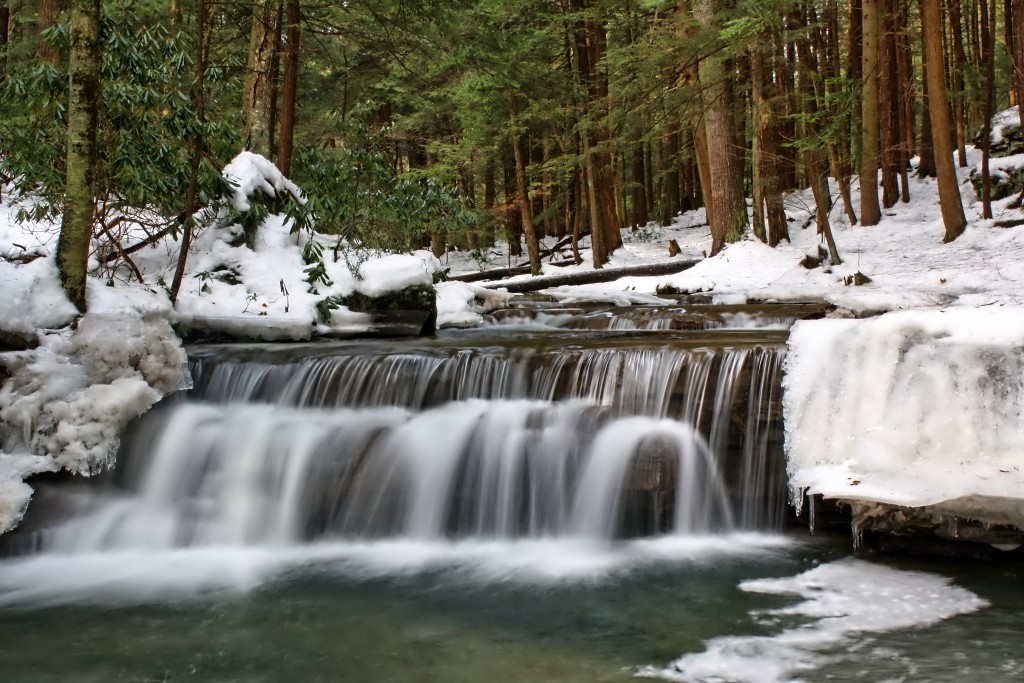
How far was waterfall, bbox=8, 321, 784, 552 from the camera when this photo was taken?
6.19m

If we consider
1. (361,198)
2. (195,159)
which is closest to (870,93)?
(361,198)

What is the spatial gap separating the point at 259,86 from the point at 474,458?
8.40m

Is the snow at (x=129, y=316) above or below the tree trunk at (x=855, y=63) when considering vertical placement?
below

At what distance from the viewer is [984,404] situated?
544cm

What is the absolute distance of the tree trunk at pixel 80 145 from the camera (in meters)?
7.47

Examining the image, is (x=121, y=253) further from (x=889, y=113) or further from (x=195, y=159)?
(x=889, y=113)

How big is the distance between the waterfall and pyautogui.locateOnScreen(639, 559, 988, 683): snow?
1083 mm

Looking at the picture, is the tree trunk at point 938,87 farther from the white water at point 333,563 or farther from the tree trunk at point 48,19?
the tree trunk at point 48,19

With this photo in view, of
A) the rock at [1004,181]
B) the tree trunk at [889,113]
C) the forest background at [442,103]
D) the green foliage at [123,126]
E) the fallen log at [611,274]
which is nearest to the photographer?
the green foliage at [123,126]

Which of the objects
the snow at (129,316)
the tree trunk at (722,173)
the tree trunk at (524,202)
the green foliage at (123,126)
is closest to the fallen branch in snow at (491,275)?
the tree trunk at (524,202)

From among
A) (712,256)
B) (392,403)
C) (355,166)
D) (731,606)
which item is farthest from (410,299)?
(712,256)

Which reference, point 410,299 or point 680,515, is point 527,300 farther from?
point 680,515

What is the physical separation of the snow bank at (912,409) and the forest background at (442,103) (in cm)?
435

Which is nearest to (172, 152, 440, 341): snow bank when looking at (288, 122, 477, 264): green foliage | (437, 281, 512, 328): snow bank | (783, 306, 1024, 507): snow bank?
(288, 122, 477, 264): green foliage
